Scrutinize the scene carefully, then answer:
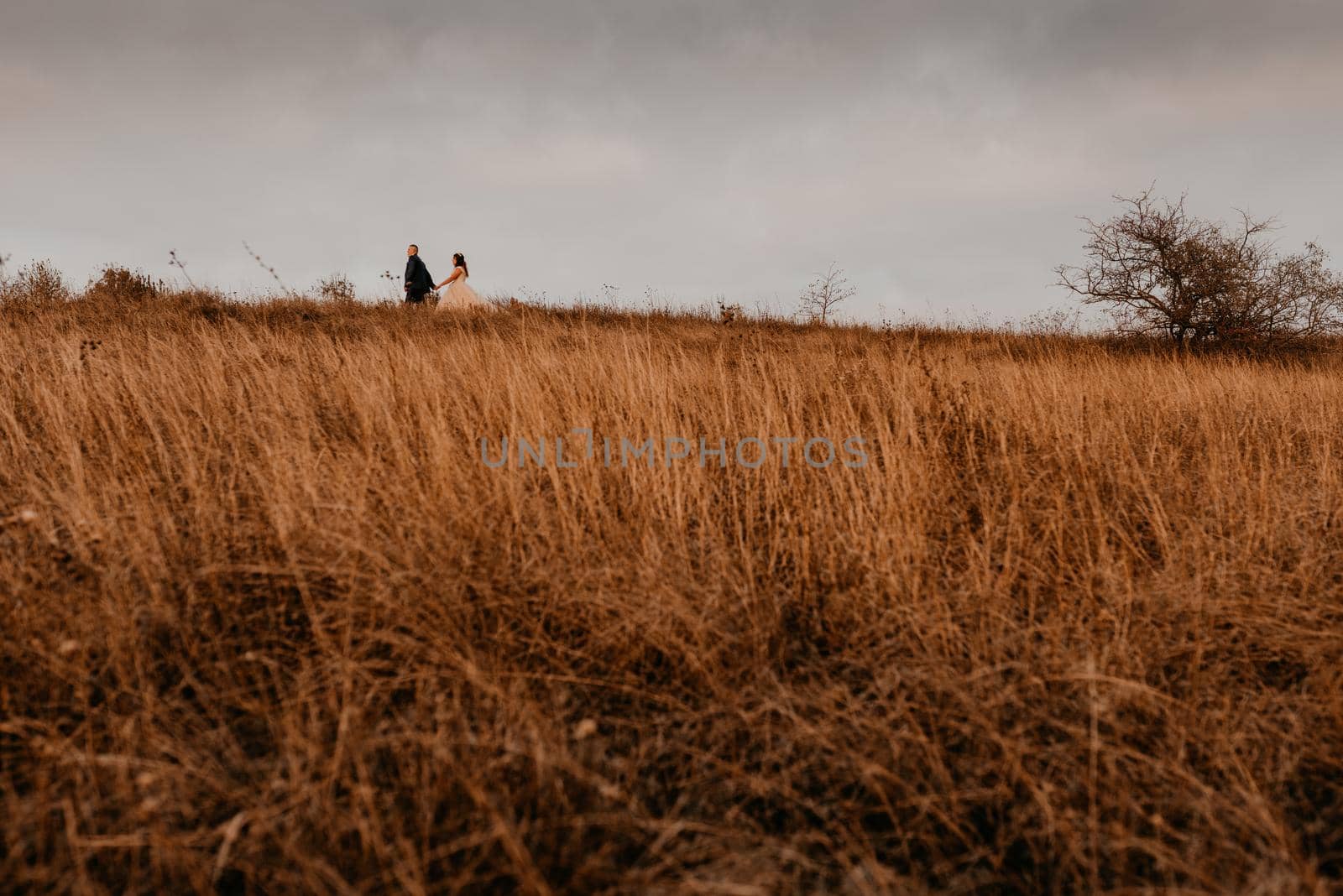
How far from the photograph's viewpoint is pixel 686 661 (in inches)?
71.3

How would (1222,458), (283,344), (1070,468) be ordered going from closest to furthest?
(1070,468) < (1222,458) < (283,344)

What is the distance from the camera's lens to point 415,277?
13586mm

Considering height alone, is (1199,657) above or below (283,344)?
below

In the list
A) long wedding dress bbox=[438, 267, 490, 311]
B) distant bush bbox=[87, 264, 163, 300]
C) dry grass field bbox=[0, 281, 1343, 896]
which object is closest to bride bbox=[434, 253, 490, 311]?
long wedding dress bbox=[438, 267, 490, 311]

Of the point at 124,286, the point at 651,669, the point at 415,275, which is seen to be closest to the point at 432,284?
the point at 415,275

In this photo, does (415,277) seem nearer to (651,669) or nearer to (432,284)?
(432,284)

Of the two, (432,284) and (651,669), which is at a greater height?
(432,284)

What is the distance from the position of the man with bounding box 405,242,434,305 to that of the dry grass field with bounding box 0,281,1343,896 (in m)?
10.9

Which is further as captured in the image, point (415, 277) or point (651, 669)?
point (415, 277)

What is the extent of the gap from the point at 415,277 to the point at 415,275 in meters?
0.04

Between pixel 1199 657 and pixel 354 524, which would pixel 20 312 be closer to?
pixel 354 524

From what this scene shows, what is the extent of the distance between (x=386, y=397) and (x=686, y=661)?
266 cm

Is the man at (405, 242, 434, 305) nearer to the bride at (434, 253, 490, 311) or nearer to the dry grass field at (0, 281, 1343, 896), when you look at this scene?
the bride at (434, 253, 490, 311)

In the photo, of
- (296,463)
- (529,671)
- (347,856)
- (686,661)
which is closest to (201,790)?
(347,856)
